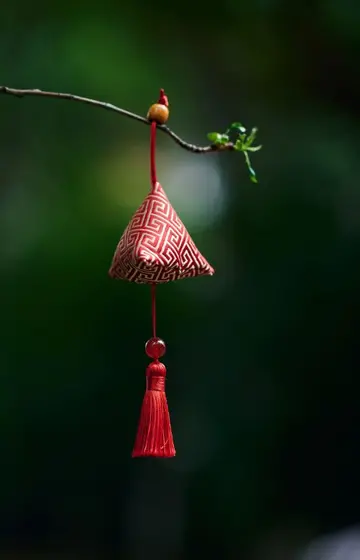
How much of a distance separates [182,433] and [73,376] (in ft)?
0.74

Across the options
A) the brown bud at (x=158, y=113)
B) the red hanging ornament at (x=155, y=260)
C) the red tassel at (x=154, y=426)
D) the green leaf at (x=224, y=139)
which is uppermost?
the brown bud at (x=158, y=113)

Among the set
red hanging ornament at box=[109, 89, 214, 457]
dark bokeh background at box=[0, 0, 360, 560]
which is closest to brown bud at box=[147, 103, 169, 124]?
red hanging ornament at box=[109, 89, 214, 457]

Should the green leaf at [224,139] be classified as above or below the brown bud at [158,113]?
below

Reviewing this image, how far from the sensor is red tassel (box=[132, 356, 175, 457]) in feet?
2.49

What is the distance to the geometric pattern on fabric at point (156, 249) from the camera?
695 mm

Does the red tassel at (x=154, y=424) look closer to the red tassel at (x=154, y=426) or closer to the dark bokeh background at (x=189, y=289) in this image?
the red tassel at (x=154, y=426)

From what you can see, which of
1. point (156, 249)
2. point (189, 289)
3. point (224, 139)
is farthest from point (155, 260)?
point (189, 289)

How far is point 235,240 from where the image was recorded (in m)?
1.44

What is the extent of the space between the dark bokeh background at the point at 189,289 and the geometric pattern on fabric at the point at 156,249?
67cm

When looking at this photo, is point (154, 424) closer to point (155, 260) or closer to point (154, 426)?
point (154, 426)

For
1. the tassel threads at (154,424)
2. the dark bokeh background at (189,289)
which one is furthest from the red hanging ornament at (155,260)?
the dark bokeh background at (189,289)

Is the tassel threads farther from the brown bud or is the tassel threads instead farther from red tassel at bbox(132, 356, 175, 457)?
the brown bud
